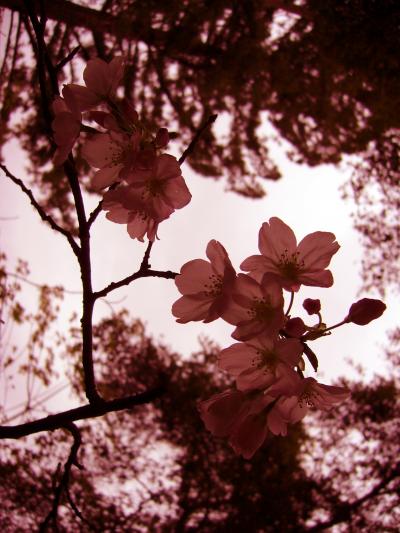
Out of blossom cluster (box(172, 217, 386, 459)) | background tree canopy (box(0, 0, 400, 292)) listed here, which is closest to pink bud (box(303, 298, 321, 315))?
blossom cluster (box(172, 217, 386, 459))

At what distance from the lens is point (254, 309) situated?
50.9 inches

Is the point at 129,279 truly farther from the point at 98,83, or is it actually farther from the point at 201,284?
the point at 98,83

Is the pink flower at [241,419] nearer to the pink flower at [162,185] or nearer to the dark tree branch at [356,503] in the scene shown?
the pink flower at [162,185]

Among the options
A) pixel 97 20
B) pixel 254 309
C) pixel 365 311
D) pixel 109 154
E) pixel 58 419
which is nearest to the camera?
pixel 254 309

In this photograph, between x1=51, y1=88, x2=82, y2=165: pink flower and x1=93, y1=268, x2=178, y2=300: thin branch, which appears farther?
x1=93, y1=268, x2=178, y2=300: thin branch

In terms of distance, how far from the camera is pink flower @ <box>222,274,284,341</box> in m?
1.27

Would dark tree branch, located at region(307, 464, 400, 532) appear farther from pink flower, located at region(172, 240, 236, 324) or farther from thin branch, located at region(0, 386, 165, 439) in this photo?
pink flower, located at region(172, 240, 236, 324)

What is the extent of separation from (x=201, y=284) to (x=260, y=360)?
32cm

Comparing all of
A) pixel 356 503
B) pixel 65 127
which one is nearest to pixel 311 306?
pixel 65 127

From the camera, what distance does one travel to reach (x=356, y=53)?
17.3 feet

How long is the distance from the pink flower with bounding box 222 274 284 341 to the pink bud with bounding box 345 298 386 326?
30cm

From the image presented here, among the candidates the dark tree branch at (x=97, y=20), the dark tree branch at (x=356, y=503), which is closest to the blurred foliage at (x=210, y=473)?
the dark tree branch at (x=356, y=503)

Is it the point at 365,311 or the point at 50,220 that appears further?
the point at 50,220

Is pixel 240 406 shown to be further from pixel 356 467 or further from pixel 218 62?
pixel 356 467
